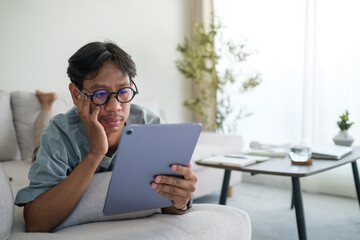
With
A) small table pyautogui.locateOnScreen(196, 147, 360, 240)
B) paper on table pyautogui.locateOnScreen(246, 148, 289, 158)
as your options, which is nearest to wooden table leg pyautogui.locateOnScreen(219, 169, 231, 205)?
small table pyautogui.locateOnScreen(196, 147, 360, 240)

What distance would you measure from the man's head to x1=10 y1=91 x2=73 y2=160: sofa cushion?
1.37 meters

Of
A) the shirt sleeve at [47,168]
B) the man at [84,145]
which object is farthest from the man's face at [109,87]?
the shirt sleeve at [47,168]

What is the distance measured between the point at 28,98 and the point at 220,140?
1.44 meters

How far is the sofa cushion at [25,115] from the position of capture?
229 centimetres

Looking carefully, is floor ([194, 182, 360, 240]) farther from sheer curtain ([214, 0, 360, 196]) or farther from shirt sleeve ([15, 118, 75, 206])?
shirt sleeve ([15, 118, 75, 206])

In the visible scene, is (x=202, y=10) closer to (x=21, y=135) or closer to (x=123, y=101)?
(x=21, y=135)

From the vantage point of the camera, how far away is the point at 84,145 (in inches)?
41.5

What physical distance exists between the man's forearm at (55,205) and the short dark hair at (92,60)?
0.97 feet

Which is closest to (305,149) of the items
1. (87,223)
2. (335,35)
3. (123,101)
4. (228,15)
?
(123,101)

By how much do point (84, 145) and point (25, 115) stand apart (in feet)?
4.86

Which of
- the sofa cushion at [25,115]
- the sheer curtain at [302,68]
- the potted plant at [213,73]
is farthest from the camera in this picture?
the potted plant at [213,73]

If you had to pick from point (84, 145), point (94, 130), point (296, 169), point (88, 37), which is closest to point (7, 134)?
point (88, 37)

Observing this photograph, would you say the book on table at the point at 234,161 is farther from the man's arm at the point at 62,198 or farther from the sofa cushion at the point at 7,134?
the sofa cushion at the point at 7,134

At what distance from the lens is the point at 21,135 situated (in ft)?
7.52
